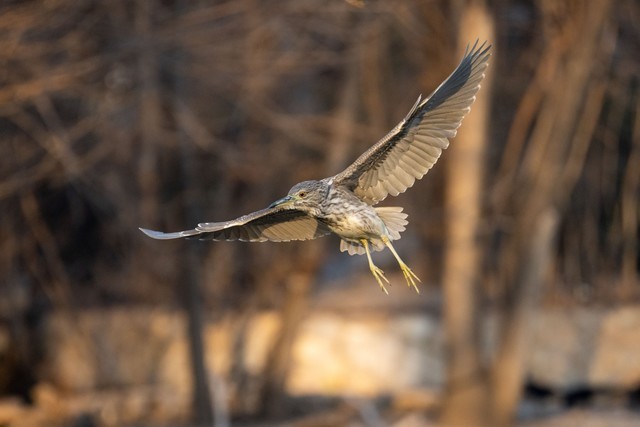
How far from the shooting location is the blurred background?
9336mm

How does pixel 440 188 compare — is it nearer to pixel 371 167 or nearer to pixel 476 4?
pixel 476 4

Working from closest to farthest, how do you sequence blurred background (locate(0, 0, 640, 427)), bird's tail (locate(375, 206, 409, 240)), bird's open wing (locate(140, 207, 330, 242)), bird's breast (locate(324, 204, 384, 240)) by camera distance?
1. bird's breast (locate(324, 204, 384, 240))
2. bird's tail (locate(375, 206, 409, 240))
3. bird's open wing (locate(140, 207, 330, 242))
4. blurred background (locate(0, 0, 640, 427))

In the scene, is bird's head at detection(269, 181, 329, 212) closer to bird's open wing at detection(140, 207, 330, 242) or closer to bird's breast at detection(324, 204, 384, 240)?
bird's breast at detection(324, 204, 384, 240)

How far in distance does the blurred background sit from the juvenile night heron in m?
3.51

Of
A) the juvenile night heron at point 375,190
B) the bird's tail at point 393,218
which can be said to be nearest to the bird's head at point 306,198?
the juvenile night heron at point 375,190

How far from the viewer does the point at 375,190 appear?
4168 mm

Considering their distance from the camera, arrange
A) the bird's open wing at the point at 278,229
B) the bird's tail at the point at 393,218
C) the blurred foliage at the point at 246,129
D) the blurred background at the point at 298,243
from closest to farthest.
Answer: the bird's tail at the point at 393,218 → the bird's open wing at the point at 278,229 → the blurred foliage at the point at 246,129 → the blurred background at the point at 298,243

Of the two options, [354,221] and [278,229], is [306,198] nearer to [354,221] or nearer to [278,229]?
[354,221]

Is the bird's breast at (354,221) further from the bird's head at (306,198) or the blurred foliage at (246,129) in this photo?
the blurred foliage at (246,129)

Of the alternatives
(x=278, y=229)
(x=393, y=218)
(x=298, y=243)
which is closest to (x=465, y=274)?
(x=298, y=243)

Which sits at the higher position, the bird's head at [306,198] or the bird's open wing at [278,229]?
the bird's head at [306,198]

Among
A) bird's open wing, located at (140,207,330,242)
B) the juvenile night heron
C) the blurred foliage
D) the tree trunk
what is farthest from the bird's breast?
the tree trunk

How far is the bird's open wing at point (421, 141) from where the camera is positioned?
4.14 metres

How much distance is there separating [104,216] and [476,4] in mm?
5041
